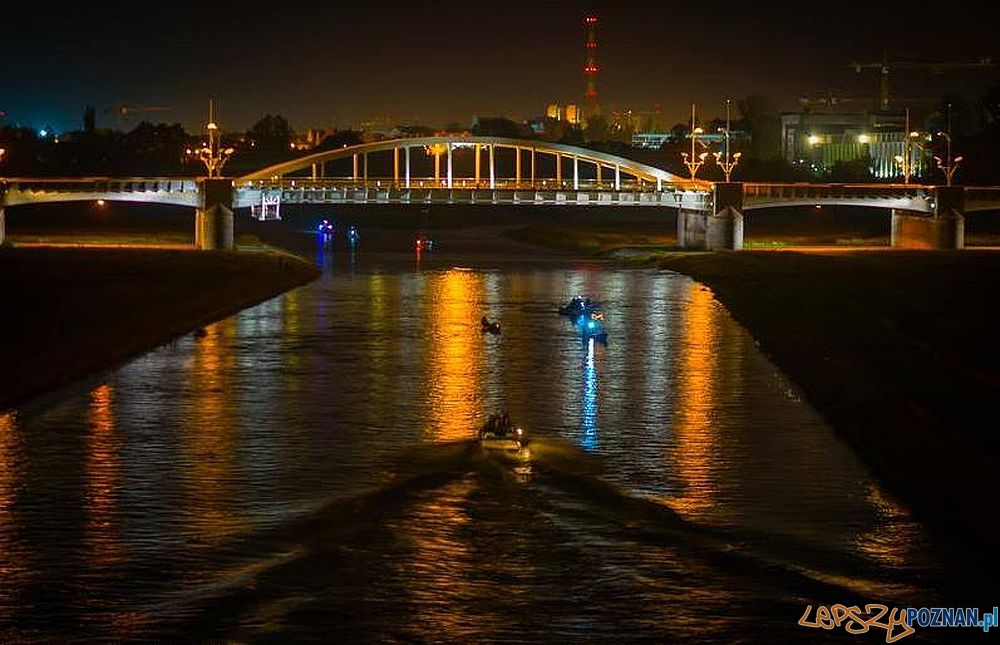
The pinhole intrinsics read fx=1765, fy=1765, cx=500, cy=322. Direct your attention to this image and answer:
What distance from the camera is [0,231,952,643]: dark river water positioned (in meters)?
21.6

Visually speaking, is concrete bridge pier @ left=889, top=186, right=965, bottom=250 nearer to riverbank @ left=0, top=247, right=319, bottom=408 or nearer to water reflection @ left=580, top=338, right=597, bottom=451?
riverbank @ left=0, top=247, right=319, bottom=408

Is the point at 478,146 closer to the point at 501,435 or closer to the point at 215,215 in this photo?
the point at 215,215

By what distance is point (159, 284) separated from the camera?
72.0m

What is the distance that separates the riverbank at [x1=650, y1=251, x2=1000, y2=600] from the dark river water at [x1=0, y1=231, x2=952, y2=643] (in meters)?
0.74

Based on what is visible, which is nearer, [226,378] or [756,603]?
[756,603]

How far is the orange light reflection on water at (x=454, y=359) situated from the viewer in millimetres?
36625

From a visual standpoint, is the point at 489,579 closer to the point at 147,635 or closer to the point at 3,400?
the point at 147,635

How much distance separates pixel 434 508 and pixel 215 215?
270 feet

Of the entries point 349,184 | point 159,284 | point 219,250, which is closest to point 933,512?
point 159,284

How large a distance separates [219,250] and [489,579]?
8173 cm

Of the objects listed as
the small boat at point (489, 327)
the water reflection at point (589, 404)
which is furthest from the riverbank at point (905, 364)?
the small boat at point (489, 327)

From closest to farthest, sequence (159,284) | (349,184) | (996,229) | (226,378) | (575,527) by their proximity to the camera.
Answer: (575,527) → (226,378) → (159,284) → (349,184) → (996,229)

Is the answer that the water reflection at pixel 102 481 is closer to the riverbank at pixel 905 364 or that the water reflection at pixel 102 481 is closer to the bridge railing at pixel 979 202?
the riverbank at pixel 905 364

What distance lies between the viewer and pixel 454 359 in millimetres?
48625
